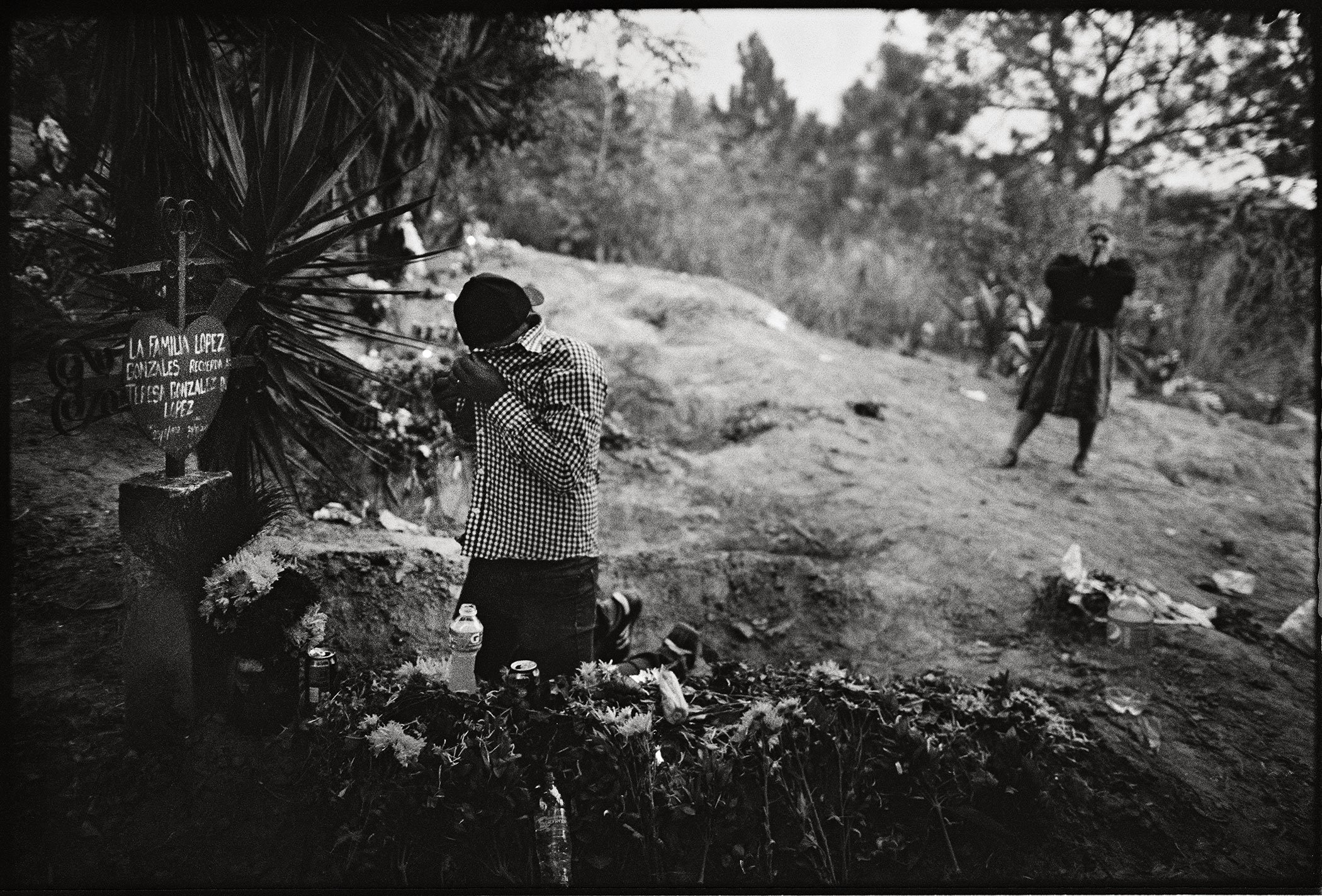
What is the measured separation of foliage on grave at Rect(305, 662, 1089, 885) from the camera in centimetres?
276

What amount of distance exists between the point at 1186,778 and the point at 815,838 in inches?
61.5

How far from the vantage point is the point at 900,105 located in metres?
22.5

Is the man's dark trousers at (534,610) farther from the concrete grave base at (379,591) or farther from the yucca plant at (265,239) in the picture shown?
the yucca plant at (265,239)

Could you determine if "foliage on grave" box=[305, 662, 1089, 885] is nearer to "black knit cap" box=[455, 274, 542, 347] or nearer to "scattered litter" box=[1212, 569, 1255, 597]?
"black knit cap" box=[455, 274, 542, 347]

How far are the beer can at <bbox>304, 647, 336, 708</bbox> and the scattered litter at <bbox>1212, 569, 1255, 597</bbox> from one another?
17.2ft

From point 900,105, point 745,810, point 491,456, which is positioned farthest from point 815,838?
point 900,105

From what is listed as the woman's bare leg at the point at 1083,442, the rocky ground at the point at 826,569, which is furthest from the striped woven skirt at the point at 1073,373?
the rocky ground at the point at 826,569

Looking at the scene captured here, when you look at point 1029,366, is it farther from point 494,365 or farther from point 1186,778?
point 494,365

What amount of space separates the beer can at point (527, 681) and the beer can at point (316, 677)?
1.99ft

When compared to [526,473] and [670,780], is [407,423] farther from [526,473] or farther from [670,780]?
[670,780]

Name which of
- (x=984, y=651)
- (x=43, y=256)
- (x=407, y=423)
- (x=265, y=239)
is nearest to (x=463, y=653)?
(x=265, y=239)

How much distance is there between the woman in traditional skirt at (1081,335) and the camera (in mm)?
6695

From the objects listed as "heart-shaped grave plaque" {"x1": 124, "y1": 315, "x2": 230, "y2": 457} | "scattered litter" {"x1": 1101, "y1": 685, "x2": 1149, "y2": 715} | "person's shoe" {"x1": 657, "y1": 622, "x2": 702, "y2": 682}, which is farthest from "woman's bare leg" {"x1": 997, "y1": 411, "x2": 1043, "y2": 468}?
"heart-shaped grave plaque" {"x1": 124, "y1": 315, "x2": 230, "y2": 457}

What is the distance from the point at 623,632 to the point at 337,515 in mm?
1811
